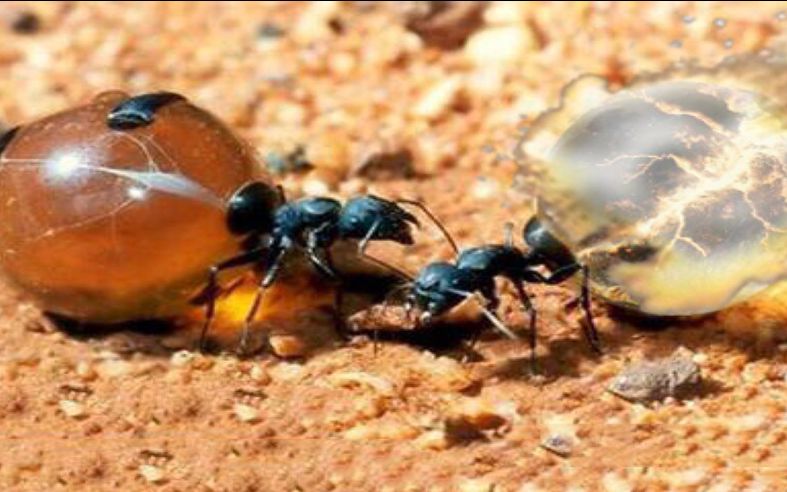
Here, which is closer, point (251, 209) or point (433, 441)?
point (433, 441)

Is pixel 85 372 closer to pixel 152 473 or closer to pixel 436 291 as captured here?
pixel 152 473

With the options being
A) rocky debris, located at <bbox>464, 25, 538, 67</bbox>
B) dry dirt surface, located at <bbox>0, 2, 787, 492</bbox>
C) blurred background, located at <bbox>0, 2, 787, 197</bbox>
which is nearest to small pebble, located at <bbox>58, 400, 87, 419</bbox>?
dry dirt surface, located at <bbox>0, 2, 787, 492</bbox>

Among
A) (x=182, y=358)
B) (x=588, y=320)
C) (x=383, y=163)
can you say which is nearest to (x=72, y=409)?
(x=182, y=358)

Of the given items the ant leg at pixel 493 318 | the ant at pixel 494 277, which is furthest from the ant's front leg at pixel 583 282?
the ant leg at pixel 493 318

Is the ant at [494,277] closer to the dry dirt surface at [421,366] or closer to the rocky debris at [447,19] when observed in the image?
the dry dirt surface at [421,366]

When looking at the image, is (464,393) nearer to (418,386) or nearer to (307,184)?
(418,386)

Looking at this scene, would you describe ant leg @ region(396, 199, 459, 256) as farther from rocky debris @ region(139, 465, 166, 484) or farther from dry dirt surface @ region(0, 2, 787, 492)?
rocky debris @ region(139, 465, 166, 484)
